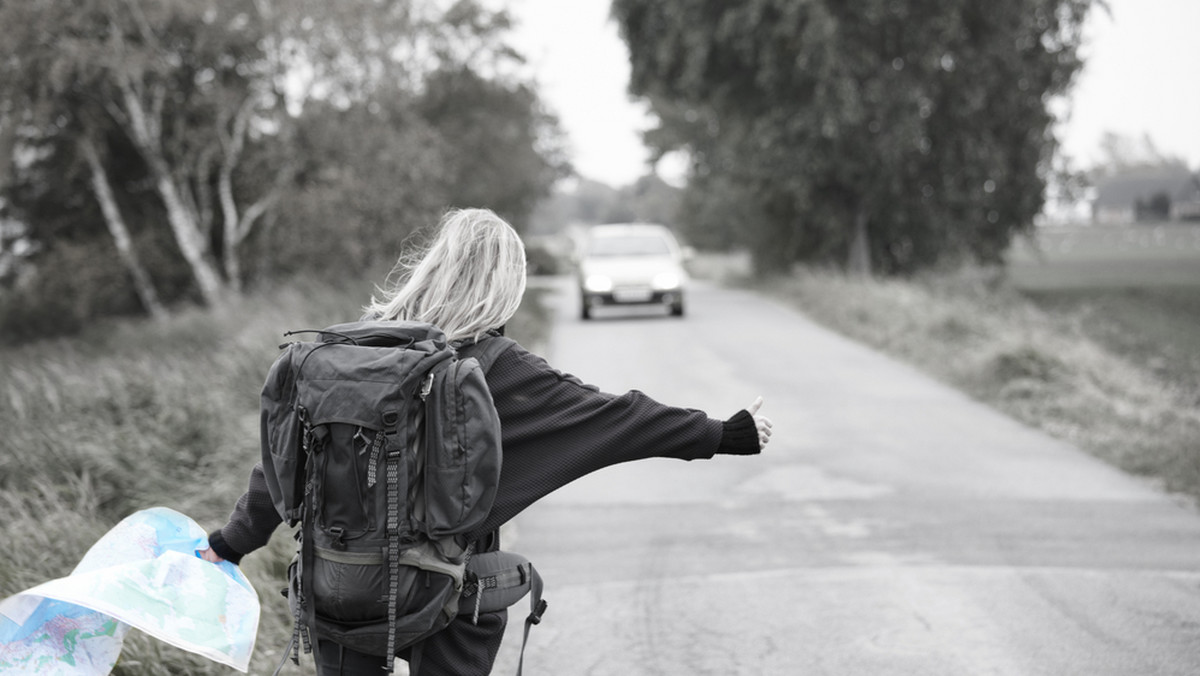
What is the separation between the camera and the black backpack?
8.36 ft

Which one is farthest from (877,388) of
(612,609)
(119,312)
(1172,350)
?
(119,312)

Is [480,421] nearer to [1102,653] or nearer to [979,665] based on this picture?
[979,665]

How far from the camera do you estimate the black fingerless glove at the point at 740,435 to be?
→ 3070 mm

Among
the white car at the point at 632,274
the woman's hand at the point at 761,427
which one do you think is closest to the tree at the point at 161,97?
the white car at the point at 632,274

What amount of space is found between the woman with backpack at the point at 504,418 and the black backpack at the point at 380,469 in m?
0.16

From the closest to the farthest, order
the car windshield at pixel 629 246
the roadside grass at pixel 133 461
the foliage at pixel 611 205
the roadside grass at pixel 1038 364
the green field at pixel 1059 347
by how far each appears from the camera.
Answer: the roadside grass at pixel 133 461 < the roadside grass at pixel 1038 364 < the green field at pixel 1059 347 < the car windshield at pixel 629 246 < the foliage at pixel 611 205

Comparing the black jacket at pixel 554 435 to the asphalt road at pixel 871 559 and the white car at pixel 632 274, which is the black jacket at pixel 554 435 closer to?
the asphalt road at pixel 871 559

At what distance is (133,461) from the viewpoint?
8.18 m

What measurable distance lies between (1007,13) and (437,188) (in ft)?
45.9

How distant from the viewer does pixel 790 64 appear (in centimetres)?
2506

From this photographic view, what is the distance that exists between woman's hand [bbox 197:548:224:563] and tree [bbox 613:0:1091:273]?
21272 millimetres

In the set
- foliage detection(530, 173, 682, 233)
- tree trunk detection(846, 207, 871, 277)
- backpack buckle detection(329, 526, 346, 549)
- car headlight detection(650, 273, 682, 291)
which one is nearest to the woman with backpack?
backpack buckle detection(329, 526, 346, 549)

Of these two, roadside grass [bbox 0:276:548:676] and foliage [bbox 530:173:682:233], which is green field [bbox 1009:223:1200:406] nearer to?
→ roadside grass [bbox 0:276:548:676]

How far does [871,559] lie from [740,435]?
3.89 metres
